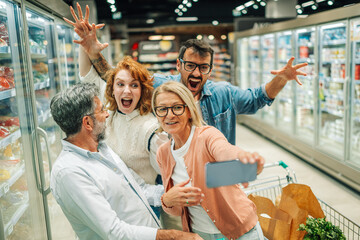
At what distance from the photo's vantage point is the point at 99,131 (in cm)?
158

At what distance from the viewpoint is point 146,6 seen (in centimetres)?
1578

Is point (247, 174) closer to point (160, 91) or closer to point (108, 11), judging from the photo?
point (160, 91)

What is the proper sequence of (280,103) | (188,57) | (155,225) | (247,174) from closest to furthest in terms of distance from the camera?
(247,174) → (155,225) → (188,57) → (280,103)

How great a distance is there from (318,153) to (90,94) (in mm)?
4467

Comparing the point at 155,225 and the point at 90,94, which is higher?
the point at 90,94

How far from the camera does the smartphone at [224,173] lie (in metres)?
0.76

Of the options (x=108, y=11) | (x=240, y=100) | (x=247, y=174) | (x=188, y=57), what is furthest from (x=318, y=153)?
(x=108, y=11)

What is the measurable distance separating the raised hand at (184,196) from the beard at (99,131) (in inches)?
18.5

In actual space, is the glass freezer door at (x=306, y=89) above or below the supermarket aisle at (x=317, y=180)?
above

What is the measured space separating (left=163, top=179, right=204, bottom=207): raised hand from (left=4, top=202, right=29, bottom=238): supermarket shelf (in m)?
1.15

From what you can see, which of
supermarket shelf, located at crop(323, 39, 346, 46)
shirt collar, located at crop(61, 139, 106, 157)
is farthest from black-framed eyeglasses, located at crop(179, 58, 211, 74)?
supermarket shelf, located at crop(323, 39, 346, 46)

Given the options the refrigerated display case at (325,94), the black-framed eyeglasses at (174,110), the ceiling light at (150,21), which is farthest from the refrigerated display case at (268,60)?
the ceiling light at (150,21)

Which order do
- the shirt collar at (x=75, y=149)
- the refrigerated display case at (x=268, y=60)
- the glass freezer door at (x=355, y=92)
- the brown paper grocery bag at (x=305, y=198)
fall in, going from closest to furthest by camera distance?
1. the shirt collar at (x=75, y=149)
2. the brown paper grocery bag at (x=305, y=198)
3. the glass freezer door at (x=355, y=92)
4. the refrigerated display case at (x=268, y=60)

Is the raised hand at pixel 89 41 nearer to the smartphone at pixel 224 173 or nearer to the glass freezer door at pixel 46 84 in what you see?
the glass freezer door at pixel 46 84
